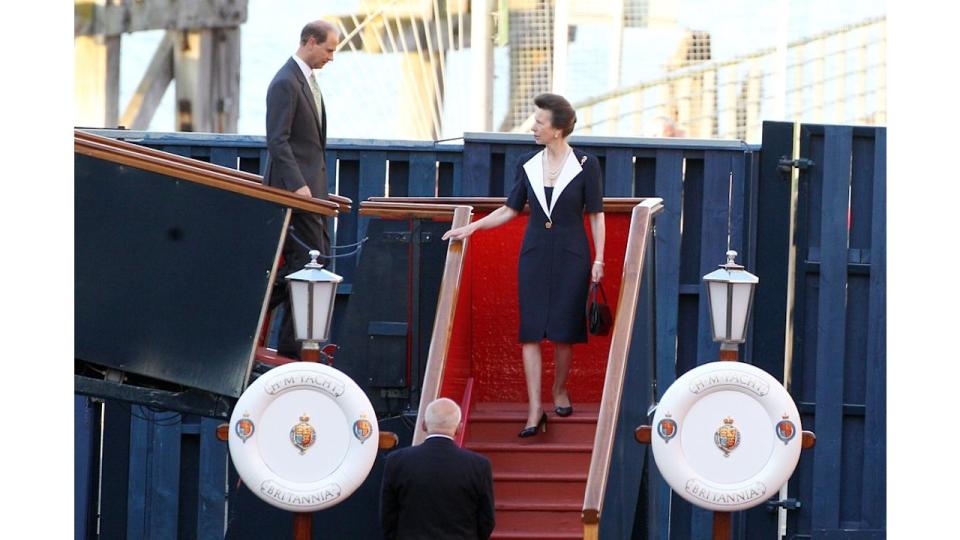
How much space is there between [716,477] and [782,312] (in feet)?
10.5

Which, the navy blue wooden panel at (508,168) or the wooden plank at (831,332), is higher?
the navy blue wooden panel at (508,168)

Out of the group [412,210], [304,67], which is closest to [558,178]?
[412,210]

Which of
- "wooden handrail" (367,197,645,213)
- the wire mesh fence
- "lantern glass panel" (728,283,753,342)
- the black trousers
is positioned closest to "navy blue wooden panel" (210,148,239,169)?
"wooden handrail" (367,197,645,213)

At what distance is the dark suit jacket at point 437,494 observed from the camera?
8.70m

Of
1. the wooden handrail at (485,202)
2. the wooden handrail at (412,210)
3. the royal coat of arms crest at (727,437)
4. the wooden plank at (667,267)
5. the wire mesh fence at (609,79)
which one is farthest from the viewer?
the wire mesh fence at (609,79)

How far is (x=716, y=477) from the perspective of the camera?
909 cm

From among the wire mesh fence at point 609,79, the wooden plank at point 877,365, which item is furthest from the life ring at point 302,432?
the wire mesh fence at point 609,79

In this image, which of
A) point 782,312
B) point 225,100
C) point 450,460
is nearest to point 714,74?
point 225,100

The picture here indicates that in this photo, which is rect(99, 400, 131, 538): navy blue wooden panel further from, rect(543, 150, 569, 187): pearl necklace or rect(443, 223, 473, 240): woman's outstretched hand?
rect(543, 150, 569, 187): pearl necklace

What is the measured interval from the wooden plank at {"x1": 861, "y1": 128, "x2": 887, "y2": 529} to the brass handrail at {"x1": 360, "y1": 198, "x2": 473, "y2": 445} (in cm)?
278

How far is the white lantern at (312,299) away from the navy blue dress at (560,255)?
113 centimetres

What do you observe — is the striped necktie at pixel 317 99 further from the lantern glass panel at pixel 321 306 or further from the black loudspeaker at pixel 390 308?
the lantern glass panel at pixel 321 306

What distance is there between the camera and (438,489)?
342 inches

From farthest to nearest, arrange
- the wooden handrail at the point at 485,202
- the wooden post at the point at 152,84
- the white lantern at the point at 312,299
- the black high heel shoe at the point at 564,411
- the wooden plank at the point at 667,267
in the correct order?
the wooden post at the point at 152,84, the wooden plank at the point at 667,267, the wooden handrail at the point at 485,202, the black high heel shoe at the point at 564,411, the white lantern at the point at 312,299
